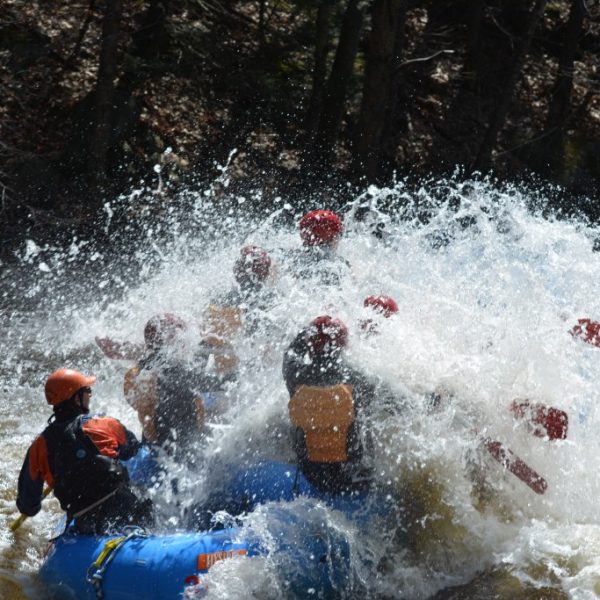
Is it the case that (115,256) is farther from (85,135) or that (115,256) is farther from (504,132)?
(504,132)

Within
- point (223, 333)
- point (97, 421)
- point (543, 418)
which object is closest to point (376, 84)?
point (223, 333)

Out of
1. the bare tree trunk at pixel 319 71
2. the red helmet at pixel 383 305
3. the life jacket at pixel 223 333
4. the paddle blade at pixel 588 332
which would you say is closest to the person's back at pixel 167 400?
the life jacket at pixel 223 333

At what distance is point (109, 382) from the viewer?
8.80 metres

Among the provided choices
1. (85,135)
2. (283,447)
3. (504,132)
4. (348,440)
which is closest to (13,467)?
(283,447)

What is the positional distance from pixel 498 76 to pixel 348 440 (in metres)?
14.1

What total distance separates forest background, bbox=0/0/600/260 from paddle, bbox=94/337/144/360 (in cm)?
498

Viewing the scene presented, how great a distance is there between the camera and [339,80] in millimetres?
15141

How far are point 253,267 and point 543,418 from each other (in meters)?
3.24

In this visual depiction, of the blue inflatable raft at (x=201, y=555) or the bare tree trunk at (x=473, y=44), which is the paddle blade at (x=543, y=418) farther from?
the bare tree trunk at (x=473, y=44)

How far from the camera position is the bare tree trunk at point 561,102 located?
1686cm

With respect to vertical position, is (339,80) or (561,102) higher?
(561,102)

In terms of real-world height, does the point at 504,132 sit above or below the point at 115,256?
above

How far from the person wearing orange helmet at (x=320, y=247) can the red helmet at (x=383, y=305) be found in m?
1.37

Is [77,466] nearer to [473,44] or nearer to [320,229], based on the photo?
[320,229]
